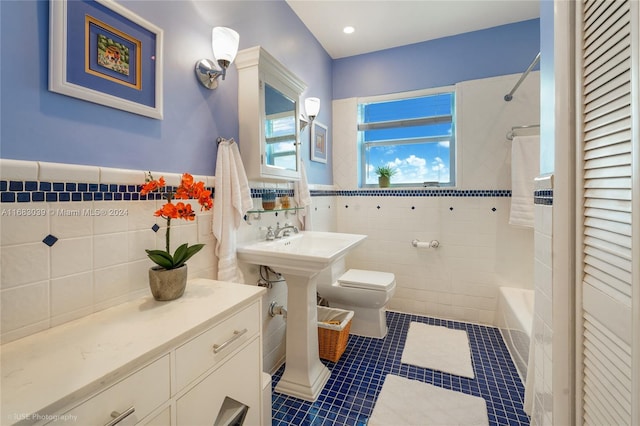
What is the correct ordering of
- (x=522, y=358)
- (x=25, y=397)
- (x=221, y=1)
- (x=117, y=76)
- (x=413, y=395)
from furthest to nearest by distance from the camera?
(x=522, y=358) < (x=413, y=395) < (x=221, y=1) < (x=117, y=76) < (x=25, y=397)

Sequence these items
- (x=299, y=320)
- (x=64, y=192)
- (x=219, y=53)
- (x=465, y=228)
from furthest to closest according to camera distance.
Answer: (x=465, y=228)
(x=299, y=320)
(x=219, y=53)
(x=64, y=192)

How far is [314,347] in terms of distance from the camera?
1.74 metres

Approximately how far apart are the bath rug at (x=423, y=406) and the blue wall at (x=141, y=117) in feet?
5.30

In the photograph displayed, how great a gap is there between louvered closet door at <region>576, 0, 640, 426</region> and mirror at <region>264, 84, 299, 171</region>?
4.61 ft

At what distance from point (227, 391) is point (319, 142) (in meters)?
2.25

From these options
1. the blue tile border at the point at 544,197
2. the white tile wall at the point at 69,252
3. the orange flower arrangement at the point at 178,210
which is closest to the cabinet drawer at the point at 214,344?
the orange flower arrangement at the point at 178,210

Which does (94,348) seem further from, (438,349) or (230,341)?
A: (438,349)

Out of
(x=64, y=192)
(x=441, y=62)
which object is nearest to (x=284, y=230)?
(x=64, y=192)

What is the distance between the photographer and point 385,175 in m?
2.92

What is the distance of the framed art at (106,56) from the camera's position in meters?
0.85

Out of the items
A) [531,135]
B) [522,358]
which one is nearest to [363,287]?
[522,358]

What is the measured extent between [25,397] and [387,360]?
1950mm

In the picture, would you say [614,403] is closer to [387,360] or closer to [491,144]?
[387,360]

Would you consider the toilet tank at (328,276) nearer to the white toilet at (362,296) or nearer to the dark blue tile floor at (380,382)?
the white toilet at (362,296)
